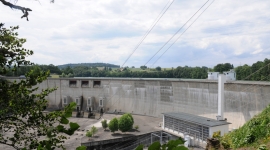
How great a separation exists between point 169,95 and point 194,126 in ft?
26.9

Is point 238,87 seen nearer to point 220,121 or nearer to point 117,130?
point 220,121

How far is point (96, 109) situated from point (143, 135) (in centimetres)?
1464

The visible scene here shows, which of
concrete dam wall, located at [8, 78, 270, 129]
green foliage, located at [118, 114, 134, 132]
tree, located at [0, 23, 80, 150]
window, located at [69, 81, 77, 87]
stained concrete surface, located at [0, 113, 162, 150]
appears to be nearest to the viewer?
tree, located at [0, 23, 80, 150]

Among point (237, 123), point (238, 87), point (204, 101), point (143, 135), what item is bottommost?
point (143, 135)

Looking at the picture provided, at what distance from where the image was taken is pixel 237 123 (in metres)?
19.0


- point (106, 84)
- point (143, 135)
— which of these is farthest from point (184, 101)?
point (106, 84)

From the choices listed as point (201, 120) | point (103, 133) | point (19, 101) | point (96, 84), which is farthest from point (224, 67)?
point (19, 101)

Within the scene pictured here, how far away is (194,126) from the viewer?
1823cm

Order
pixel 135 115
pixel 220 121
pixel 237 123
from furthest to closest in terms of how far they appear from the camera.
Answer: pixel 135 115 < pixel 237 123 < pixel 220 121

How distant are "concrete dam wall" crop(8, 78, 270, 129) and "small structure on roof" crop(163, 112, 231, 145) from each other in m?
2.48

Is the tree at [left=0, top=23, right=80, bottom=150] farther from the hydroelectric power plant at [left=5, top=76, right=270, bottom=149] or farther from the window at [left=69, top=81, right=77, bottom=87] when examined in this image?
the window at [left=69, top=81, right=77, bottom=87]

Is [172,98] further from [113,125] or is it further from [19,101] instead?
[19,101]

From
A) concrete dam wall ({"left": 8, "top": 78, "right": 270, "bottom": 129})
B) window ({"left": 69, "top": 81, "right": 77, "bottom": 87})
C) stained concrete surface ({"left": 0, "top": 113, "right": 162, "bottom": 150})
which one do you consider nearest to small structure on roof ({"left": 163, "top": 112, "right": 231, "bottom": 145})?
stained concrete surface ({"left": 0, "top": 113, "right": 162, "bottom": 150})

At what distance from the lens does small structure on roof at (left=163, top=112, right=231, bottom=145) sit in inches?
659
